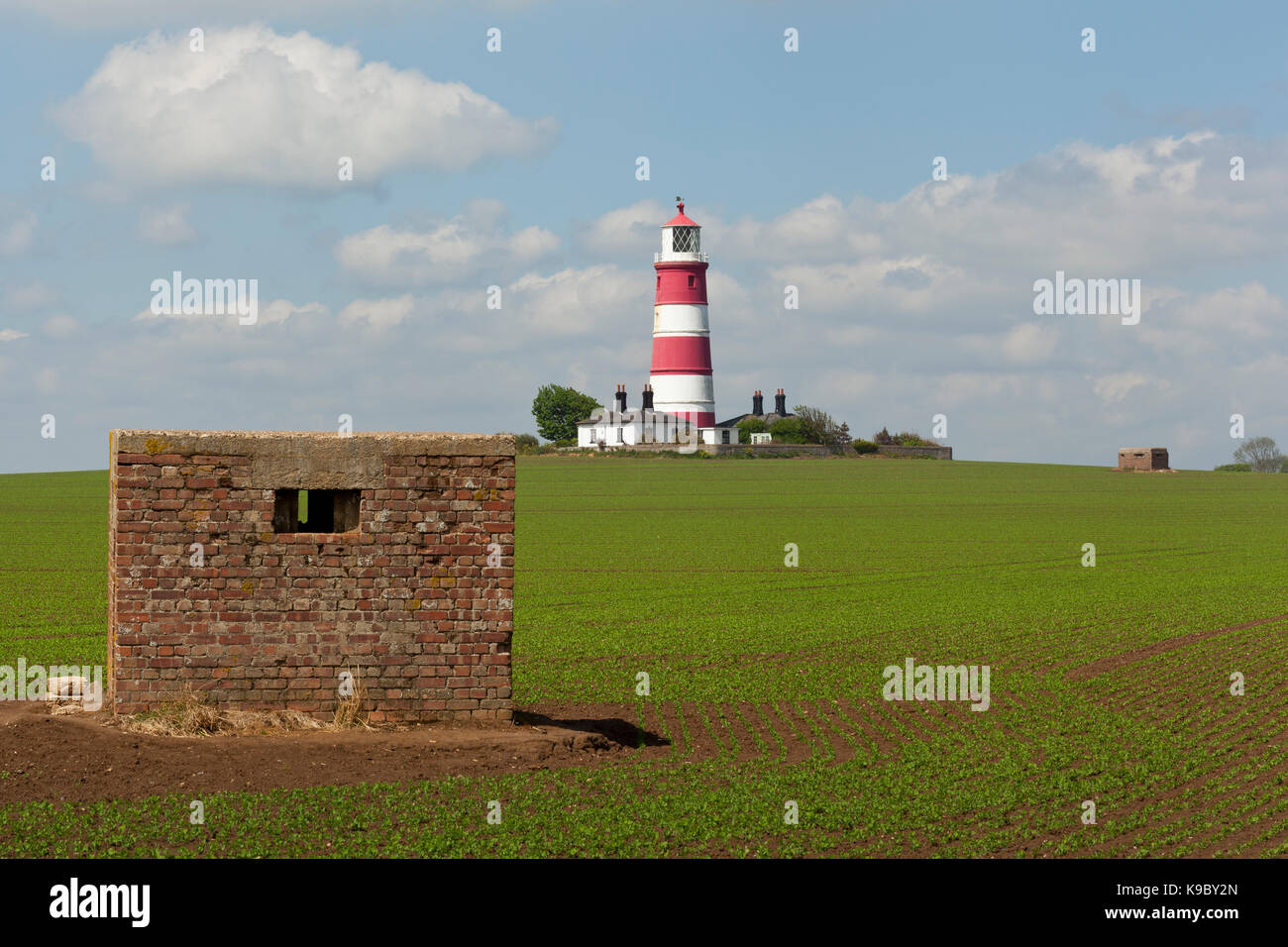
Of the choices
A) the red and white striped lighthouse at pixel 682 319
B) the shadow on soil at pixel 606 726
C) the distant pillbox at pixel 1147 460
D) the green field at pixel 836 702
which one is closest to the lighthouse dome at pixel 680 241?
the red and white striped lighthouse at pixel 682 319

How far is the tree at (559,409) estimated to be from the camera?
149 metres

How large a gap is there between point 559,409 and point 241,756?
449ft

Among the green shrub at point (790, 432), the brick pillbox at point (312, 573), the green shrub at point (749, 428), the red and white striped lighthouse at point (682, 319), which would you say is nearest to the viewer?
the brick pillbox at point (312, 573)

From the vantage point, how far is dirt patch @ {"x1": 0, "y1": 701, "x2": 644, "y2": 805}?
1248 cm

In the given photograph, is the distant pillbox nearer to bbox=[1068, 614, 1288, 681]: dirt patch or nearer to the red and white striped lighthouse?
the red and white striped lighthouse

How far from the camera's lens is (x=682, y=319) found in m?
110

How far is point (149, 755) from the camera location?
13.0m

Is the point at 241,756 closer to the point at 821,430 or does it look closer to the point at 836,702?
the point at 836,702

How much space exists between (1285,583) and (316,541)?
25.2m

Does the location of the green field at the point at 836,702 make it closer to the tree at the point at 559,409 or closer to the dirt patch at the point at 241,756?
the dirt patch at the point at 241,756

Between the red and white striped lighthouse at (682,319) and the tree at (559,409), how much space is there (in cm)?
3558

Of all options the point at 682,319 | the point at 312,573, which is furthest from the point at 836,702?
the point at 682,319

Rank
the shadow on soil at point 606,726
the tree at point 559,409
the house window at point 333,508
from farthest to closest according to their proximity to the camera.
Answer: the tree at point 559,409
the shadow on soil at point 606,726
the house window at point 333,508
